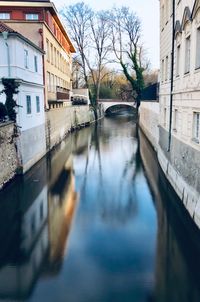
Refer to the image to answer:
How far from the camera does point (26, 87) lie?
16.2 meters

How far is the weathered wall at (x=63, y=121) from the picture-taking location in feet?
74.1

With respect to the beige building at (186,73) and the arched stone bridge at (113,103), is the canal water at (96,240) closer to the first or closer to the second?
the beige building at (186,73)

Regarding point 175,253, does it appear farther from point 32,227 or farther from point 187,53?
point 187,53

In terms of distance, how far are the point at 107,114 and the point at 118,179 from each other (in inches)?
1714

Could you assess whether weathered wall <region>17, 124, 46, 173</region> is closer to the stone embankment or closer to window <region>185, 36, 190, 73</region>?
the stone embankment

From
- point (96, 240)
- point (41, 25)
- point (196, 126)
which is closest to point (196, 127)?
point (196, 126)

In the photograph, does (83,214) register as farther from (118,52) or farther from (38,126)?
(118,52)

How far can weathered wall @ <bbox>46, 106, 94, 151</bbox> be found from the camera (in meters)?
22.6

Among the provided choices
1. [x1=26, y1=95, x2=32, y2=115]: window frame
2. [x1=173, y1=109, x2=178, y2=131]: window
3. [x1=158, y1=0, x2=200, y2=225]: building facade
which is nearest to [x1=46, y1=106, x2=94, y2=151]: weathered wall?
[x1=26, y1=95, x2=32, y2=115]: window frame

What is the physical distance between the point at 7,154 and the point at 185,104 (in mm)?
7179

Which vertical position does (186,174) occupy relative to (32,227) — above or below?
above

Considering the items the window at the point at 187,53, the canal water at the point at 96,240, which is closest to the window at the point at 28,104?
the canal water at the point at 96,240

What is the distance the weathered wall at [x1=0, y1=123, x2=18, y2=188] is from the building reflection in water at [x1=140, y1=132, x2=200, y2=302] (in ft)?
19.5

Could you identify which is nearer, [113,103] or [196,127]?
[196,127]
